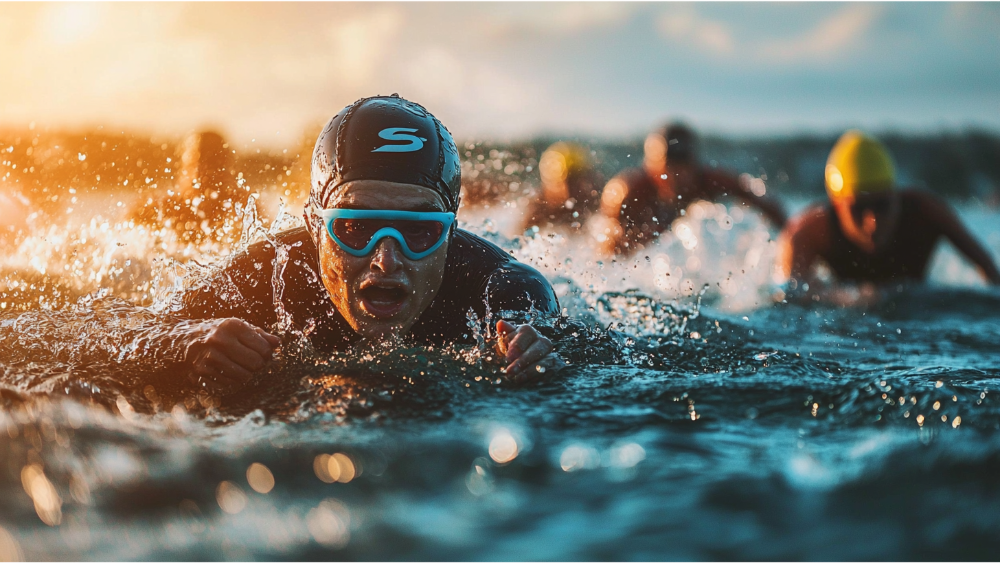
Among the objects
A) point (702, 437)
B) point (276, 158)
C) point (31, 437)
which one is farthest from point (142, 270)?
point (702, 437)

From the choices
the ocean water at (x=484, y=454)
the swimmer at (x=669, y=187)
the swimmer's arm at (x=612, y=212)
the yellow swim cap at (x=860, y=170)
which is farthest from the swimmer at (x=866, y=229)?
the ocean water at (x=484, y=454)

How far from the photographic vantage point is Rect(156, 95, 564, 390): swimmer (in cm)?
324

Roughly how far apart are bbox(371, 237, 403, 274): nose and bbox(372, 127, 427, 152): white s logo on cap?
1.49ft

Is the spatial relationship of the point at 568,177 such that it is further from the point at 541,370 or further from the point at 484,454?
the point at 484,454

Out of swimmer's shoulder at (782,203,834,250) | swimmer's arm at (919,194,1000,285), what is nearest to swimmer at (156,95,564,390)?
swimmer's shoulder at (782,203,834,250)

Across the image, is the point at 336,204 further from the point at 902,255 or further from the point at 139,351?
the point at 902,255

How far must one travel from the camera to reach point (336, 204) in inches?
136

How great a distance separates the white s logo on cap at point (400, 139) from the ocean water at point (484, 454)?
0.89 metres

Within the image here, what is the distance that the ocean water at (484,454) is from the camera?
199 cm

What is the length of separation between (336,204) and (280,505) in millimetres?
1610

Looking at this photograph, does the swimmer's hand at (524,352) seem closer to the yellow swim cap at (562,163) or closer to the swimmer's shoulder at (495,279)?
the swimmer's shoulder at (495,279)

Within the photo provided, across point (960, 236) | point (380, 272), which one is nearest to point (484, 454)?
point (380, 272)

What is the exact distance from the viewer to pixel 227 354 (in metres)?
3.10

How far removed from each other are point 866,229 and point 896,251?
47cm
